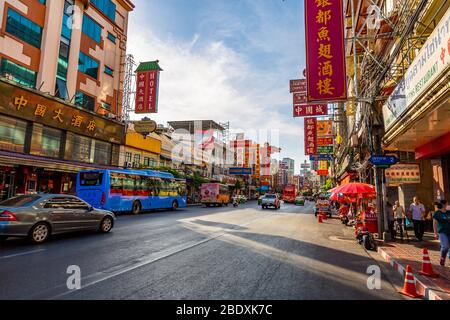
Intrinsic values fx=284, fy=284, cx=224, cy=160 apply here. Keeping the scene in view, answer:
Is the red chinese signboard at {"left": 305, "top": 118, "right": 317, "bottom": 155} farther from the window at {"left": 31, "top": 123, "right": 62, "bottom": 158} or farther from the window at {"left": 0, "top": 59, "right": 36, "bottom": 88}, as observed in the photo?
the window at {"left": 0, "top": 59, "right": 36, "bottom": 88}

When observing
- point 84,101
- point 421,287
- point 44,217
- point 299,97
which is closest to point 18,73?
point 84,101

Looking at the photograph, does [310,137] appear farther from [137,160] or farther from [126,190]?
[126,190]

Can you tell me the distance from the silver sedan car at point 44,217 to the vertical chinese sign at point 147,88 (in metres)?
17.1

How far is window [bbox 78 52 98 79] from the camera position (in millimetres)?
24964

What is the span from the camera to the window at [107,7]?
89.9 ft

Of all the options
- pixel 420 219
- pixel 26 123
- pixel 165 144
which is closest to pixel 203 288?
pixel 420 219

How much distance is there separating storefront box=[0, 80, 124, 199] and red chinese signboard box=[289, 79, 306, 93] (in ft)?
56.0

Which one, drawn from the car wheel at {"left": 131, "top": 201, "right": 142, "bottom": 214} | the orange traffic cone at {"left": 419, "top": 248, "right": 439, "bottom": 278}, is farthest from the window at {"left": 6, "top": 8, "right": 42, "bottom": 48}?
the orange traffic cone at {"left": 419, "top": 248, "right": 439, "bottom": 278}

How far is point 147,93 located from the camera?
27.0m

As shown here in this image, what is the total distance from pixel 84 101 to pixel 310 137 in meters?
25.0

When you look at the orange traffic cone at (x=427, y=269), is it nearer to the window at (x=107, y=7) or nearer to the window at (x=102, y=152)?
the window at (x=102, y=152)

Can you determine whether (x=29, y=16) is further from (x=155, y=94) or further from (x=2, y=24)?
(x=155, y=94)

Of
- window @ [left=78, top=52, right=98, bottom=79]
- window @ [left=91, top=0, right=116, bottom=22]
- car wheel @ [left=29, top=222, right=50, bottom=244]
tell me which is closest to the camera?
car wheel @ [left=29, top=222, right=50, bottom=244]
